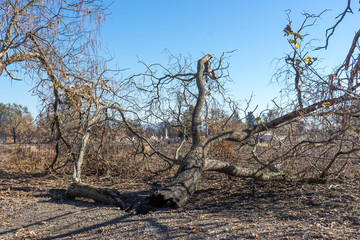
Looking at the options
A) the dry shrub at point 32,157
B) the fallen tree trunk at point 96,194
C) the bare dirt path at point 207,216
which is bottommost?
the bare dirt path at point 207,216

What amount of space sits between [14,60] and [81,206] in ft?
9.73

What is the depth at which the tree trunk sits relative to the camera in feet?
14.9

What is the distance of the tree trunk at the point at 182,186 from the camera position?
454 cm

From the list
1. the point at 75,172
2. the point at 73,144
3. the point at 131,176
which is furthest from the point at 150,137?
the point at 75,172

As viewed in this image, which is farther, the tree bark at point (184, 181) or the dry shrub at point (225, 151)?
the dry shrub at point (225, 151)

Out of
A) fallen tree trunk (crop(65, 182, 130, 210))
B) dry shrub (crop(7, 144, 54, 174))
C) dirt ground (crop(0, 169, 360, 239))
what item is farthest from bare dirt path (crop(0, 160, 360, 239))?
dry shrub (crop(7, 144, 54, 174))

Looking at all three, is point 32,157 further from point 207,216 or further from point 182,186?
point 207,216

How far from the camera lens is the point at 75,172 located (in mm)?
6109

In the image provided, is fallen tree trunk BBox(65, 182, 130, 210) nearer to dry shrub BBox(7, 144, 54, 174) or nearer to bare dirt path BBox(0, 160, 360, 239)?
bare dirt path BBox(0, 160, 360, 239)

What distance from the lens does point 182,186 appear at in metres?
4.82

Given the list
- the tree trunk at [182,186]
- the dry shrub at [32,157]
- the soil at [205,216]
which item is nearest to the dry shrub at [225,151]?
the soil at [205,216]

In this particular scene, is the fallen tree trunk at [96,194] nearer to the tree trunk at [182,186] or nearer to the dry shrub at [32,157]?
the tree trunk at [182,186]

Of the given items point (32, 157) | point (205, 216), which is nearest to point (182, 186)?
point (205, 216)

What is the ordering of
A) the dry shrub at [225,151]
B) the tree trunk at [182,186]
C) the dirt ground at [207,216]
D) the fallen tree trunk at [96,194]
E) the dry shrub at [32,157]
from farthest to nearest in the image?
the dry shrub at [225,151] → the dry shrub at [32,157] → the fallen tree trunk at [96,194] → the tree trunk at [182,186] → the dirt ground at [207,216]
